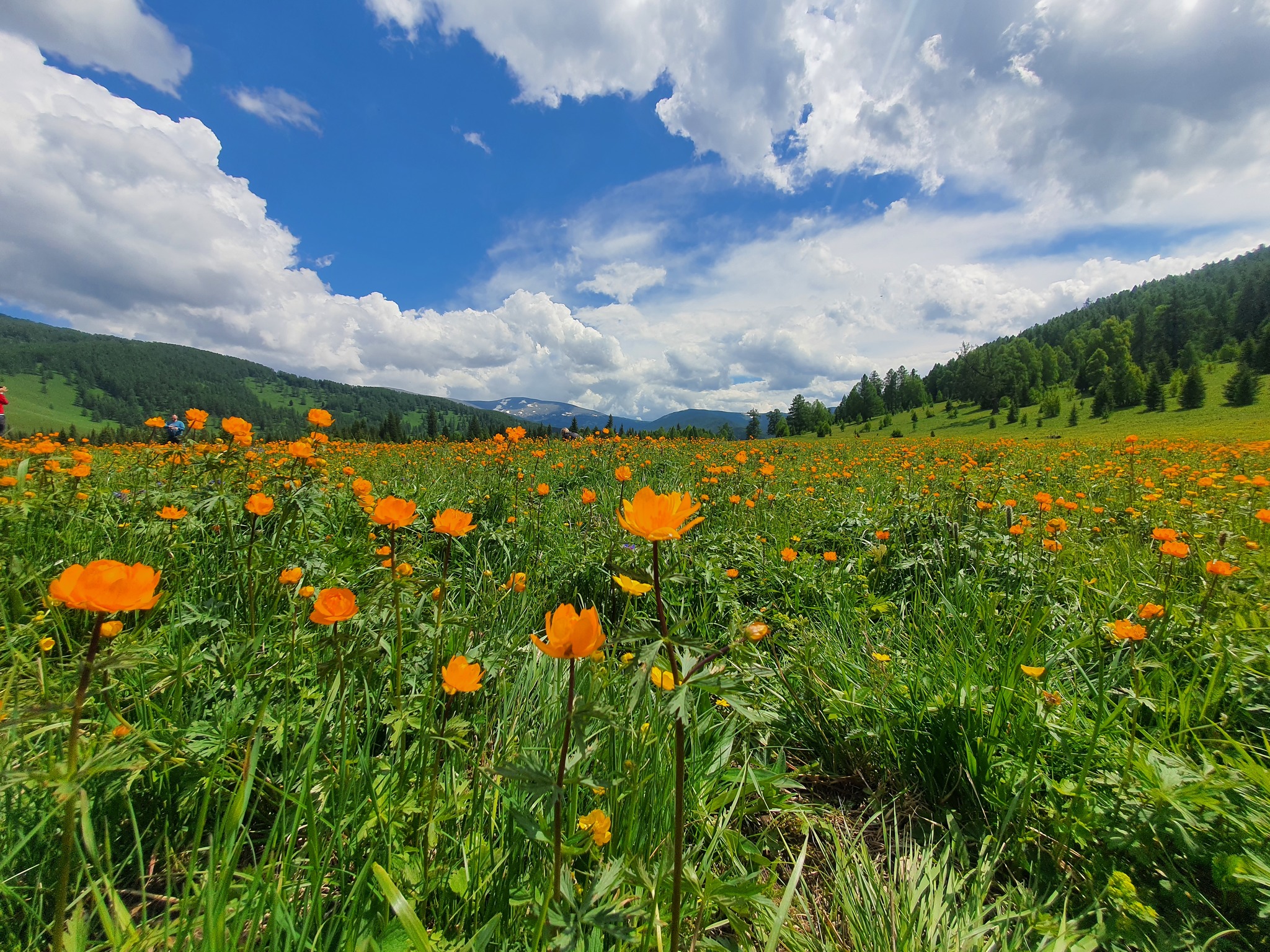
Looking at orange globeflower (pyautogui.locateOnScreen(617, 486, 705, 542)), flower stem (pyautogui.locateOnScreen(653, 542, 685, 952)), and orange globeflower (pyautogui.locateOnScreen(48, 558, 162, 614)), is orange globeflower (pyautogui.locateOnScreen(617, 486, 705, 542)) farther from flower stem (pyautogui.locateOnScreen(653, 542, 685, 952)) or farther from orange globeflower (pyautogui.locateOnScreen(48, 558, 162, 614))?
orange globeflower (pyautogui.locateOnScreen(48, 558, 162, 614))

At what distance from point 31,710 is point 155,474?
432cm

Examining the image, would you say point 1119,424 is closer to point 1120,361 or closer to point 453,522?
point 1120,361

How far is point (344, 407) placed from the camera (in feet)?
595

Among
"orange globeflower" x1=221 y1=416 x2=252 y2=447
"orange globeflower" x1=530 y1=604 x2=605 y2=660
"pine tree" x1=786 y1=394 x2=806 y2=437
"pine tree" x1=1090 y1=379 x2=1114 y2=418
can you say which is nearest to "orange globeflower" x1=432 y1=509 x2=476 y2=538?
"orange globeflower" x1=530 y1=604 x2=605 y2=660

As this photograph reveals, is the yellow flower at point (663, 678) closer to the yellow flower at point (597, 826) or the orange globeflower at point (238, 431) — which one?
the yellow flower at point (597, 826)

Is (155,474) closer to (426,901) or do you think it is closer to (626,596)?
(626,596)

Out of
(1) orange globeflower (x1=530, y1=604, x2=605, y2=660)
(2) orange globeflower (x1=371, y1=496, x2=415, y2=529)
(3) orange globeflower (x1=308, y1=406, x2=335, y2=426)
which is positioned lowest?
(1) orange globeflower (x1=530, y1=604, x2=605, y2=660)

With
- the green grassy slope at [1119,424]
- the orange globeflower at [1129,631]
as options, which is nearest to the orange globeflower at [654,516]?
the orange globeflower at [1129,631]

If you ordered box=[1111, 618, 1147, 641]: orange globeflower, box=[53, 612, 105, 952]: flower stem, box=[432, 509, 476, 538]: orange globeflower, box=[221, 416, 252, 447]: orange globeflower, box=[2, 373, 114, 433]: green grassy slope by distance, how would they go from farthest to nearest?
1. box=[2, 373, 114, 433]: green grassy slope
2. box=[221, 416, 252, 447]: orange globeflower
3. box=[1111, 618, 1147, 641]: orange globeflower
4. box=[432, 509, 476, 538]: orange globeflower
5. box=[53, 612, 105, 952]: flower stem

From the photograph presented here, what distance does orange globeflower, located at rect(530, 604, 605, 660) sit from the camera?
933mm

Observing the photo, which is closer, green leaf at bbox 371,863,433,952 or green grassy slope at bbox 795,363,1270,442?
green leaf at bbox 371,863,433,952

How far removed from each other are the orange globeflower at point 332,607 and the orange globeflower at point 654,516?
733mm

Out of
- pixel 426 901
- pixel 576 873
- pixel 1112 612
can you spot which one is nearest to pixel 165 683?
pixel 426 901

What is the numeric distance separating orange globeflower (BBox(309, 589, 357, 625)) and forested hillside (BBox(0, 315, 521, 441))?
121m
